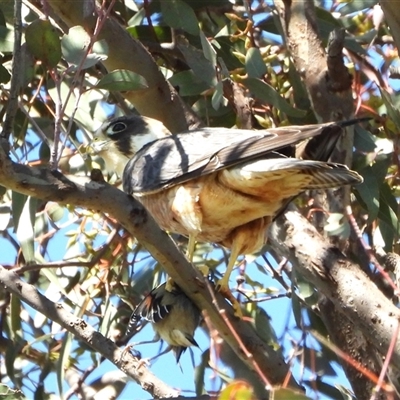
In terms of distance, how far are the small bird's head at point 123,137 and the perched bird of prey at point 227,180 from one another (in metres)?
0.30

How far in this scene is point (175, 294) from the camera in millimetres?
3174

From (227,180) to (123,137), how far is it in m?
0.91

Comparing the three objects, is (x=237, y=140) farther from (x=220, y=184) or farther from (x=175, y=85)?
(x=175, y=85)

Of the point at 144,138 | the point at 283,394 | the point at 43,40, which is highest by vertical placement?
the point at 144,138

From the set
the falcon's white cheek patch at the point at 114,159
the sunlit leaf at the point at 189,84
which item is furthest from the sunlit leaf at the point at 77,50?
the falcon's white cheek patch at the point at 114,159

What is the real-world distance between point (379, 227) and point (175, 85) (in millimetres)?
960

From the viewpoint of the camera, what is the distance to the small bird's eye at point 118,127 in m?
4.20

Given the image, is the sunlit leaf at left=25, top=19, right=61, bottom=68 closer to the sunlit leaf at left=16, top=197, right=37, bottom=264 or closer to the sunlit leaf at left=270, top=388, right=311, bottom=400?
the sunlit leaf at left=16, top=197, right=37, bottom=264

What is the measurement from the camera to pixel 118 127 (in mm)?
4215

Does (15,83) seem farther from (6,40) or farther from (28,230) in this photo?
(28,230)

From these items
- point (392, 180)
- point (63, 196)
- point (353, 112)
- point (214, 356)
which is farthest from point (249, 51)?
point (214, 356)

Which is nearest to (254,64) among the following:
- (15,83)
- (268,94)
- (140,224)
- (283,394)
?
(268,94)

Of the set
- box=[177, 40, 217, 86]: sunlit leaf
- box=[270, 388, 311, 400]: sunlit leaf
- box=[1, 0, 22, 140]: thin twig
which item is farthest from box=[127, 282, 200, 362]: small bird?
box=[270, 388, 311, 400]: sunlit leaf

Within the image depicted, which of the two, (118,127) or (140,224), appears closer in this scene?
(140,224)
